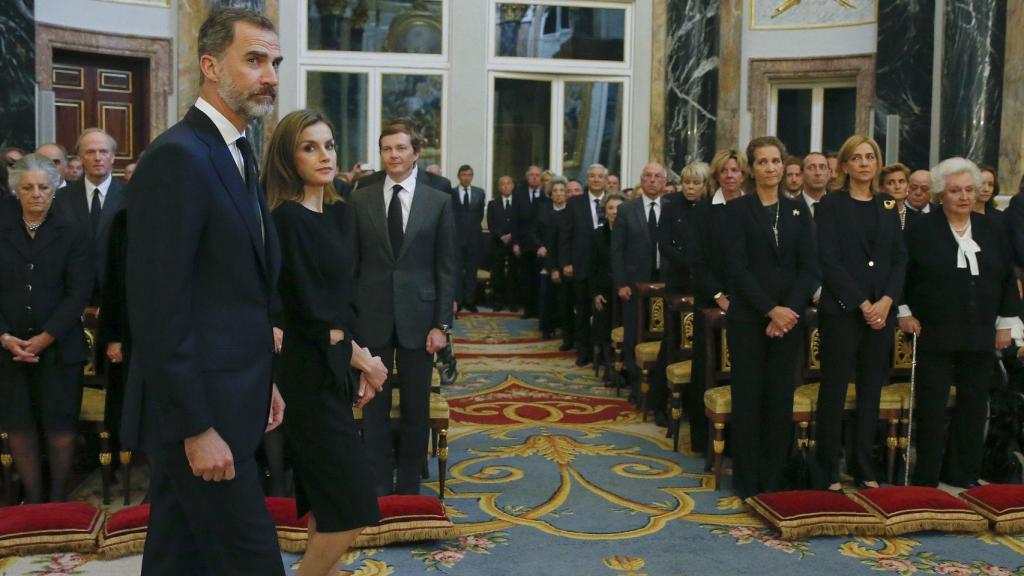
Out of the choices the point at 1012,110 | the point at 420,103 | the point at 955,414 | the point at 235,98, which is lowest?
the point at 955,414

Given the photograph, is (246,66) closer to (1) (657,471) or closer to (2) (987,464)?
(1) (657,471)

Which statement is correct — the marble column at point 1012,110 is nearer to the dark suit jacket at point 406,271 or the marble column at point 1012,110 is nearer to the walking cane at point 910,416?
the walking cane at point 910,416

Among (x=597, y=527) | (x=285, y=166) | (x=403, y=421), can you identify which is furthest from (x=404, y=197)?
(x=597, y=527)

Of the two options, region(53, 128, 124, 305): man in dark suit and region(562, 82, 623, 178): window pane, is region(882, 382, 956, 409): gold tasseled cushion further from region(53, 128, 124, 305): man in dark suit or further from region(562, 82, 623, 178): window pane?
region(562, 82, 623, 178): window pane

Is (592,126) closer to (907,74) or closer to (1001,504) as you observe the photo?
(907,74)

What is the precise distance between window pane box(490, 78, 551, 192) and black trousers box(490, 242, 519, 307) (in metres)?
1.22

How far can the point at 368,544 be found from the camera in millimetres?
4430

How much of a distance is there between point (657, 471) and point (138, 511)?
2710 mm

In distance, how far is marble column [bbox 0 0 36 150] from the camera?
32.5ft

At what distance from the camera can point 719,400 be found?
219 inches

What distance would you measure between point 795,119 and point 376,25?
567 centimetres

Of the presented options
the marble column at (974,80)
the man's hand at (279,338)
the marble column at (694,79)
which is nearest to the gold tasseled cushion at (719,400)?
the man's hand at (279,338)

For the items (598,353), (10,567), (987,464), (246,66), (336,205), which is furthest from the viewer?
(598,353)

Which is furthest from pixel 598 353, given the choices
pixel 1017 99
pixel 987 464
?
pixel 1017 99
